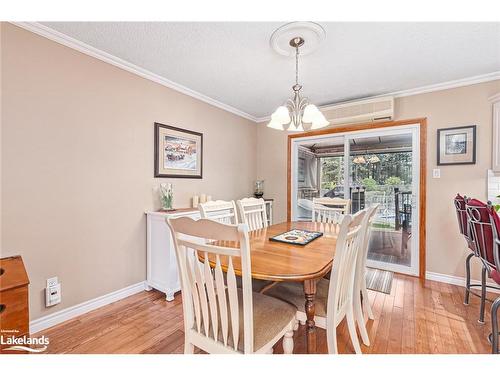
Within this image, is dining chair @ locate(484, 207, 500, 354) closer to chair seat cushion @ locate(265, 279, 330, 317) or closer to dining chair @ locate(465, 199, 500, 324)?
dining chair @ locate(465, 199, 500, 324)

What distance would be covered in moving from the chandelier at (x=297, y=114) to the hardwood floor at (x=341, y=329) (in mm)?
1603

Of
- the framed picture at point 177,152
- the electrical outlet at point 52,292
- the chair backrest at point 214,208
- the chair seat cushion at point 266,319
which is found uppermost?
the framed picture at point 177,152

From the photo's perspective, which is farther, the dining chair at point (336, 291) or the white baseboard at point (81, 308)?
the white baseboard at point (81, 308)

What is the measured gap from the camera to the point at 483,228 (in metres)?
1.51

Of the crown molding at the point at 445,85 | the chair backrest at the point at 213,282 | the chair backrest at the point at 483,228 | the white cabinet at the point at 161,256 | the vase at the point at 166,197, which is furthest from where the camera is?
the vase at the point at 166,197

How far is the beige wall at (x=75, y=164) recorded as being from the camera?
5.51 ft

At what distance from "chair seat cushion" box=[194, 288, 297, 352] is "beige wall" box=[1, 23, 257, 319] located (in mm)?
1478

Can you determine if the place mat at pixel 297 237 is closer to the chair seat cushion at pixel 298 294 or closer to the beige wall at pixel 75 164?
the chair seat cushion at pixel 298 294

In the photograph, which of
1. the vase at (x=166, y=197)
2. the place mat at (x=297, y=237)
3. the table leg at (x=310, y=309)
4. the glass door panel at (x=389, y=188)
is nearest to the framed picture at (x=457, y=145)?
the glass door panel at (x=389, y=188)

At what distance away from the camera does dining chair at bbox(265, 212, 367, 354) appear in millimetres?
1162

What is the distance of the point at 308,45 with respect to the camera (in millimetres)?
1937
